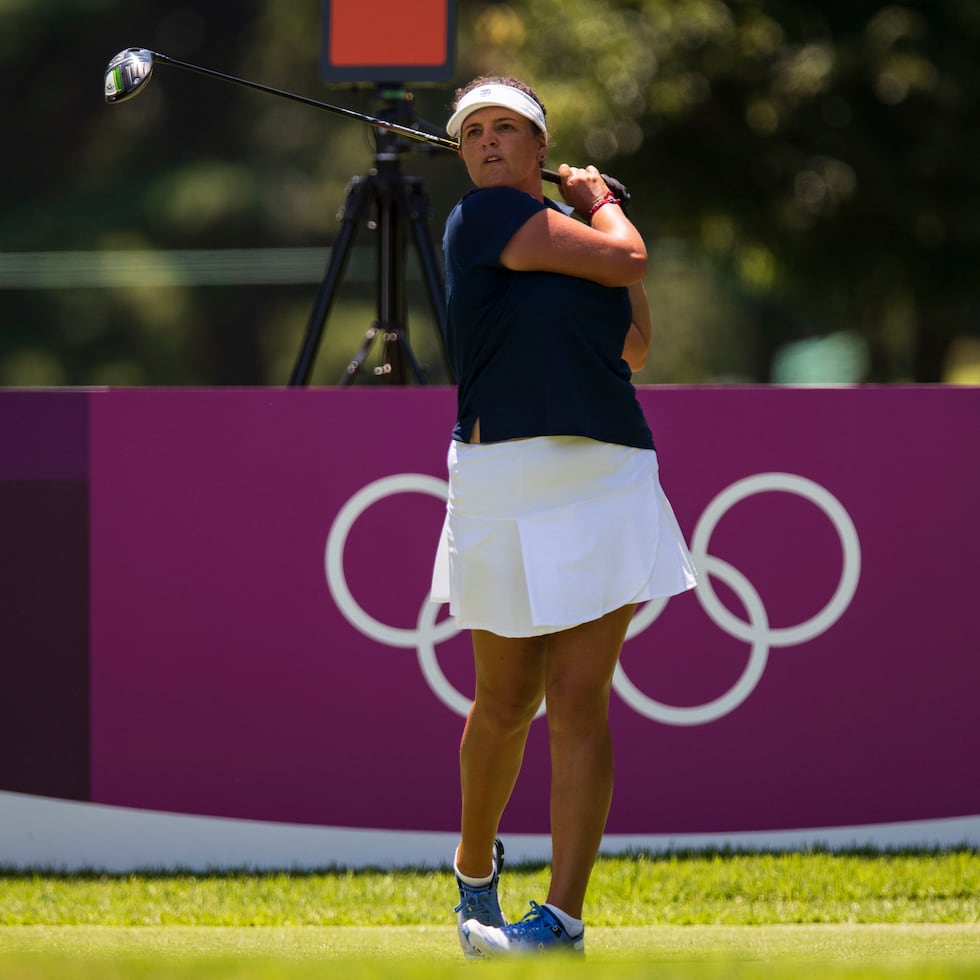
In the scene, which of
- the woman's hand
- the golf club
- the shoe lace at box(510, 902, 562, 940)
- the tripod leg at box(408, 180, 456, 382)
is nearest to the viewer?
the shoe lace at box(510, 902, 562, 940)

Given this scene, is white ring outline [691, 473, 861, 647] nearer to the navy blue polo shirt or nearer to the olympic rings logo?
the olympic rings logo

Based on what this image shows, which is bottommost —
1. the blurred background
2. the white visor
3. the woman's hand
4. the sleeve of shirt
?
the blurred background

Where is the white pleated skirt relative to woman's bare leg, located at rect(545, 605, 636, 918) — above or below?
above

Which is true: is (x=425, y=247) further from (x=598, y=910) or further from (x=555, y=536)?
(x=555, y=536)

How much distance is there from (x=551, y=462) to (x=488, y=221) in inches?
19.1

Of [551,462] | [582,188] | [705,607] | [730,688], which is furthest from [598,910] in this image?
[582,188]

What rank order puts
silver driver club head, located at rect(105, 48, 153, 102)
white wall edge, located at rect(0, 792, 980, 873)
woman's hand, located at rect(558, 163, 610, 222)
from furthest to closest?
1. white wall edge, located at rect(0, 792, 980, 873)
2. silver driver club head, located at rect(105, 48, 153, 102)
3. woman's hand, located at rect(558, 163, 610, 222)

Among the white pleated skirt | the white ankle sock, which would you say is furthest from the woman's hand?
the white ankle sock

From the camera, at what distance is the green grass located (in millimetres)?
3664

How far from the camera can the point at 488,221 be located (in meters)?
3.28

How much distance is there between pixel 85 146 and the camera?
3291 centimetres

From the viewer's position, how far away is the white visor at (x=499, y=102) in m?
3.32

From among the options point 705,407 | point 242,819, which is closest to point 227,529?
point 242,819

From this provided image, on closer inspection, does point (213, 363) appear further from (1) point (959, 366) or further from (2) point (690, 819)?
(2) point (690, 819)
